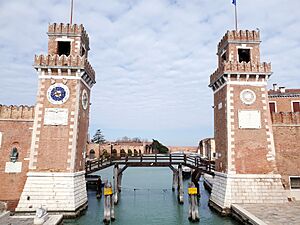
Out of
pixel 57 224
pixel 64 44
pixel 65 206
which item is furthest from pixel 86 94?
pixel 57 224

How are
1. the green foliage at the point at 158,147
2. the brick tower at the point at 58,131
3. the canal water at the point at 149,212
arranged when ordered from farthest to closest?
1. the green foliage at the point at 158,147
2. the brick tower at the point at 58,131
3. the canal water at the point at 149,212

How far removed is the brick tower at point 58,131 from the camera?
15500 mm

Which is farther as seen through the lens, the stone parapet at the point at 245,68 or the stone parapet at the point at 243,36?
the stone parapet at the point at 243,36

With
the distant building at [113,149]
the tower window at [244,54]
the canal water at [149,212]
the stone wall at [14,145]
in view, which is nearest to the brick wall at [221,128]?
the tower window at [244,54]

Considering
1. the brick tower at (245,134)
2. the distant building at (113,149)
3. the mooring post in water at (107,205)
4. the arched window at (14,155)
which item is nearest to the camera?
the mooring post in water at (107,205)

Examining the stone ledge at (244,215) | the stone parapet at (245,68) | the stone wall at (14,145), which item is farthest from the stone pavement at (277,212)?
the stone wall at (14,145)

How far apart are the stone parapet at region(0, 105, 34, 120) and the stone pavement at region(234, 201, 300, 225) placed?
49.0ft

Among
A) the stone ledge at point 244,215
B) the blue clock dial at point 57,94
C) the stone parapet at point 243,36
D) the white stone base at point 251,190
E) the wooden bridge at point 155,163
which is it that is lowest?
the stone ledge at point 244,215

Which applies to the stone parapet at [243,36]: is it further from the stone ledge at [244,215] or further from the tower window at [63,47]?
the tower window at [63,47]

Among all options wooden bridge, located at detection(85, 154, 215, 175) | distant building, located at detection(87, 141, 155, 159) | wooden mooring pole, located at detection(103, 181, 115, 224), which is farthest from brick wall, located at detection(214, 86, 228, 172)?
distant building, located at detection(87, 141, 155, 159)

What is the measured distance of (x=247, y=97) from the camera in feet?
56.9

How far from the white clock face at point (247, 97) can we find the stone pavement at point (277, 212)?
6642 millimetres

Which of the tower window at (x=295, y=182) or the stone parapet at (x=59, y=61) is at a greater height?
the stone parapet at (x=59, y=61)

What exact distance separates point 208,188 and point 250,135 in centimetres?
1217
